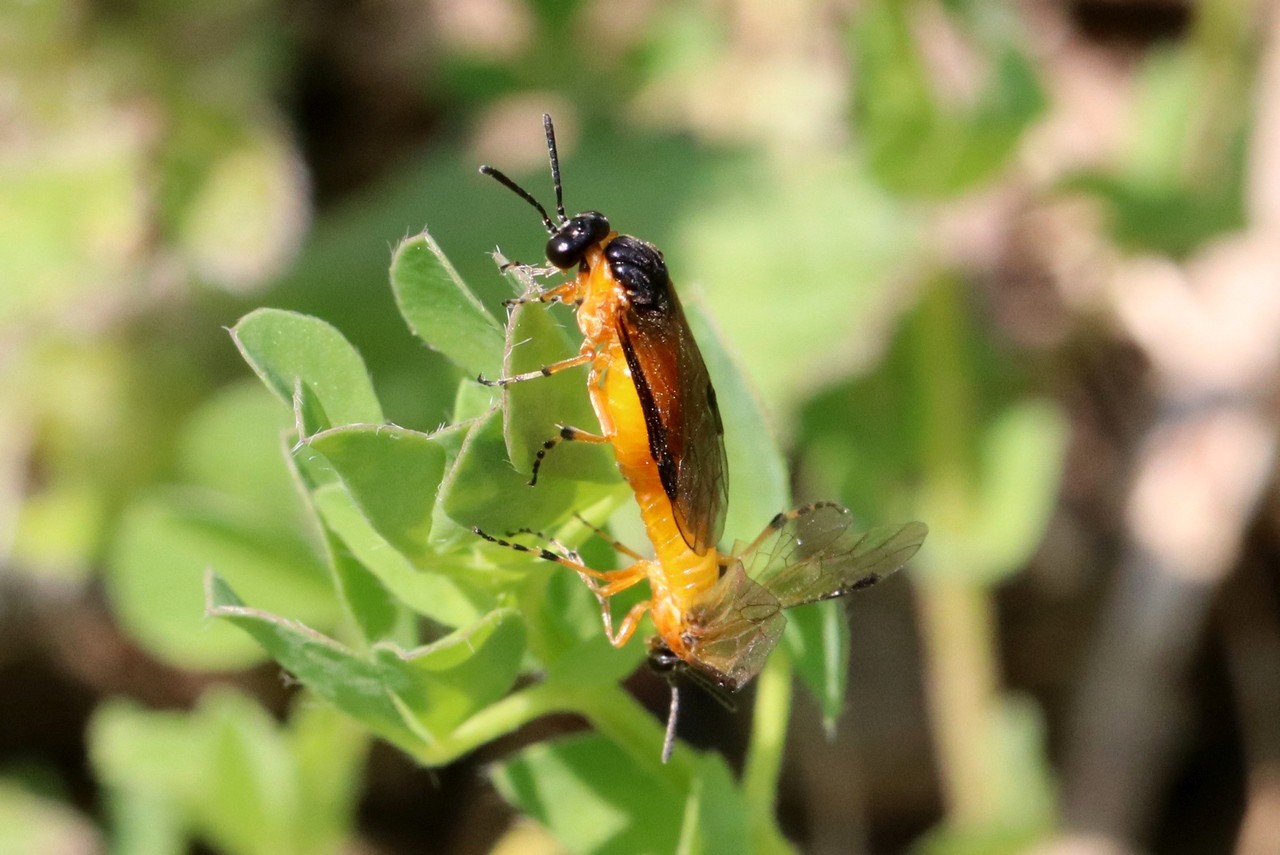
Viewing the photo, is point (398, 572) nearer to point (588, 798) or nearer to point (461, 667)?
point (461, 667)

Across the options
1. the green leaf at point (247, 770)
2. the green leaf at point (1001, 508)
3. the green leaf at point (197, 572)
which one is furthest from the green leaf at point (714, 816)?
the green leaf at point (1001, 508)

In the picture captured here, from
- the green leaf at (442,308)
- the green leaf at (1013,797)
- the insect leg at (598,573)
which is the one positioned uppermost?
the green leaf at (442,308)

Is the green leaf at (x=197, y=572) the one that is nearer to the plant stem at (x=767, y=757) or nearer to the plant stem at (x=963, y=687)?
the plant stem at (x=767, y=757)

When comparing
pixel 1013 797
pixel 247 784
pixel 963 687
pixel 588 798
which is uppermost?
pixel 588 798

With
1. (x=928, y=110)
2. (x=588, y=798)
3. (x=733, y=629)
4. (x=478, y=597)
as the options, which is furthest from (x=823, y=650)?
(x=928, y=110)

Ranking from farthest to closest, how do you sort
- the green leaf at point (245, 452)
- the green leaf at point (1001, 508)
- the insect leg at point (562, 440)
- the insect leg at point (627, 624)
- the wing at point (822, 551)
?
the green leaf at point (1001, 508), the green leaf at point (245, 452), the wing at point (822, 551), the insect leg at point (627, 624), the insect leg at point (562, 440)

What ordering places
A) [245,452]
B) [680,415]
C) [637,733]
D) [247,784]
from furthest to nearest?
1. [245,452]
2. [247,784]
3. [680,415]
4. [637,733]

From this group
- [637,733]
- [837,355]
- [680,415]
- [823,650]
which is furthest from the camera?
[837,355]
